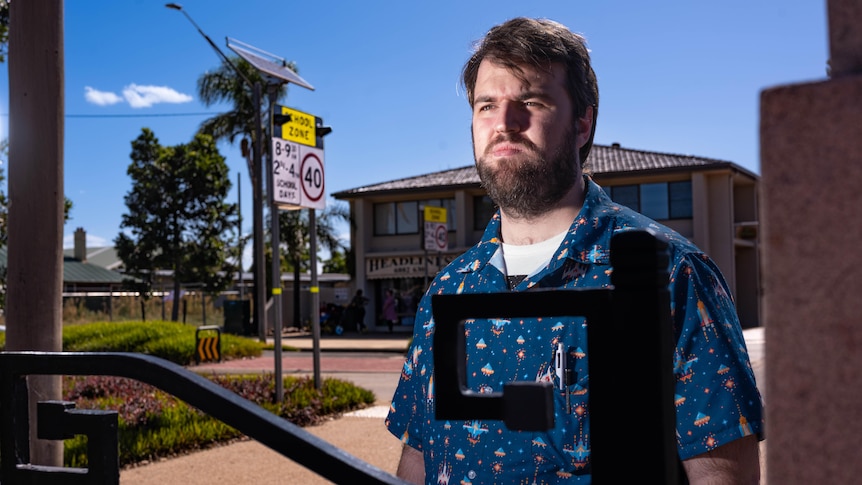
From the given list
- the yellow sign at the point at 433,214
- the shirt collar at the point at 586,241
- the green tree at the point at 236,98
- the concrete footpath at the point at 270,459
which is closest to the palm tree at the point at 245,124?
the green tree at the point at 236,98

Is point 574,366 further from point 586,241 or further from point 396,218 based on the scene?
point 396,218

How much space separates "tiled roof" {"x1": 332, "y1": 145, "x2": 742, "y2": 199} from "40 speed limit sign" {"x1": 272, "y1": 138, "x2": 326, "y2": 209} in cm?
2061

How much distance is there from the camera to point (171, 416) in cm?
864

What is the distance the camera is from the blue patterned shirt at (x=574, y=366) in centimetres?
166

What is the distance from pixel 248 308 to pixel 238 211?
592 cm

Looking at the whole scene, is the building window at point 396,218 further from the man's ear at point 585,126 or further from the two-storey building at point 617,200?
the man's ear at point 585,126

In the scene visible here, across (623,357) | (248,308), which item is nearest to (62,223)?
(623,357)

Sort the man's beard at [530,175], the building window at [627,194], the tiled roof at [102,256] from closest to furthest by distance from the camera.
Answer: the man's beard at [530,175]
the building window at [627,194]
the tiled roof at [102,256]

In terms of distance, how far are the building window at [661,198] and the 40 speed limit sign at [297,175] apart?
21.0 meters

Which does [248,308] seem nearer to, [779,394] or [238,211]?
[238,211]

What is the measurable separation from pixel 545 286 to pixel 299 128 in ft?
28.3

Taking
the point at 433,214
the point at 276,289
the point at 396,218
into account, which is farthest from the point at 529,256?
the point at 396,218

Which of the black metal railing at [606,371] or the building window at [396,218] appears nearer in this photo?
the black metal railing at [606,371]

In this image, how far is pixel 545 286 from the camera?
196 cm
